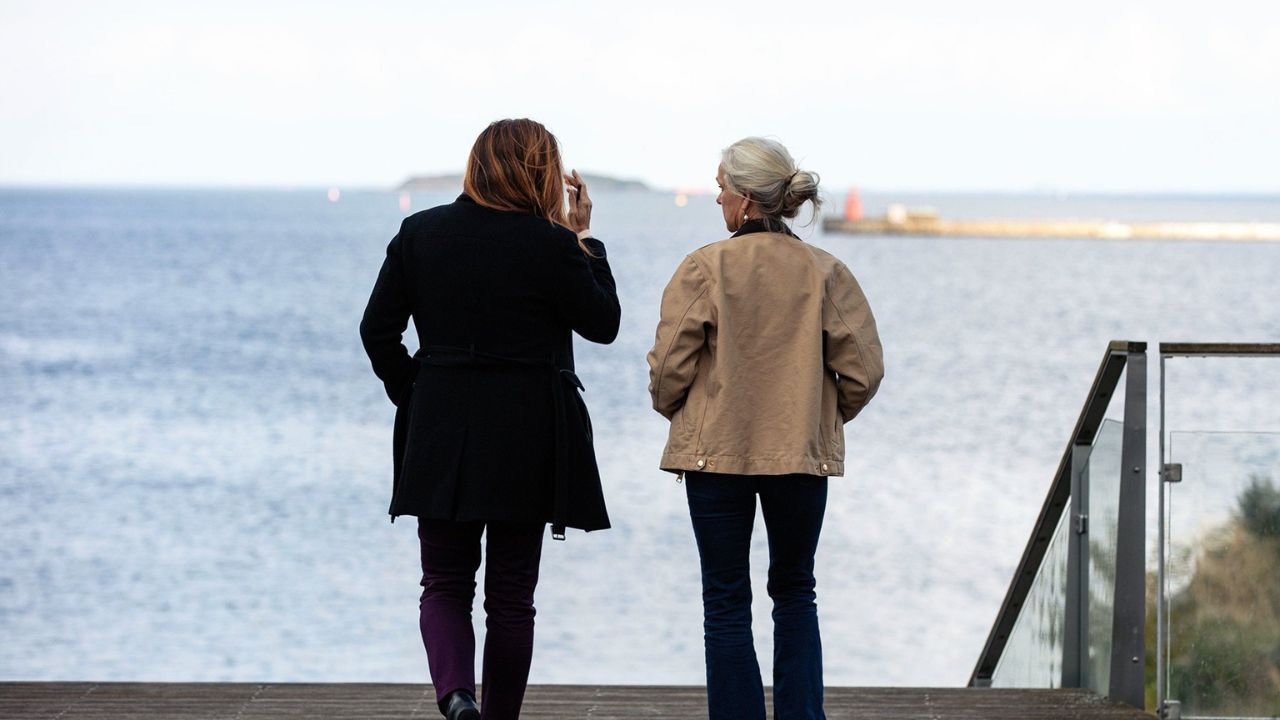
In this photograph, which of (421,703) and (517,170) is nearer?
(517,170)

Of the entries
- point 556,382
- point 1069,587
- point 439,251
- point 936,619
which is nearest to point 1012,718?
point 1069,587

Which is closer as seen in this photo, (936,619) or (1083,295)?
(936,619)

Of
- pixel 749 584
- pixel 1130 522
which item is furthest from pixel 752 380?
pixel 1130 522

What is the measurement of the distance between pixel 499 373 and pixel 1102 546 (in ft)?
6.44

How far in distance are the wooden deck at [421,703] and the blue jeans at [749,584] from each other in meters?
0.73

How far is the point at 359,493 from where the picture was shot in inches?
931

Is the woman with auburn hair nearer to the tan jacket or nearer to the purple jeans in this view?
the purple jeans

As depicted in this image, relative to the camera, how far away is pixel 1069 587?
4.56 meters

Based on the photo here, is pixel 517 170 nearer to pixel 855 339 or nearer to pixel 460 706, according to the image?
pixel 855 339

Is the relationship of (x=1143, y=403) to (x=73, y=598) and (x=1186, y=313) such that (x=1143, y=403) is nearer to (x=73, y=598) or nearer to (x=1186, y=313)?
(x=73, y=598)

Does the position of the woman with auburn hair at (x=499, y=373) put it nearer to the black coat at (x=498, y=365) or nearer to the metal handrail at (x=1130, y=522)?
the black coat at (x=498, y=365)

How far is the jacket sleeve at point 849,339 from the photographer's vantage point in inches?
130

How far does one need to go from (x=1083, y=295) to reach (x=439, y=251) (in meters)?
56.9

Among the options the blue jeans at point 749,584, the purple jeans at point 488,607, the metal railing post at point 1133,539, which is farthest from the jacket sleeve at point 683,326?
the metal railing post at point 1133,539
